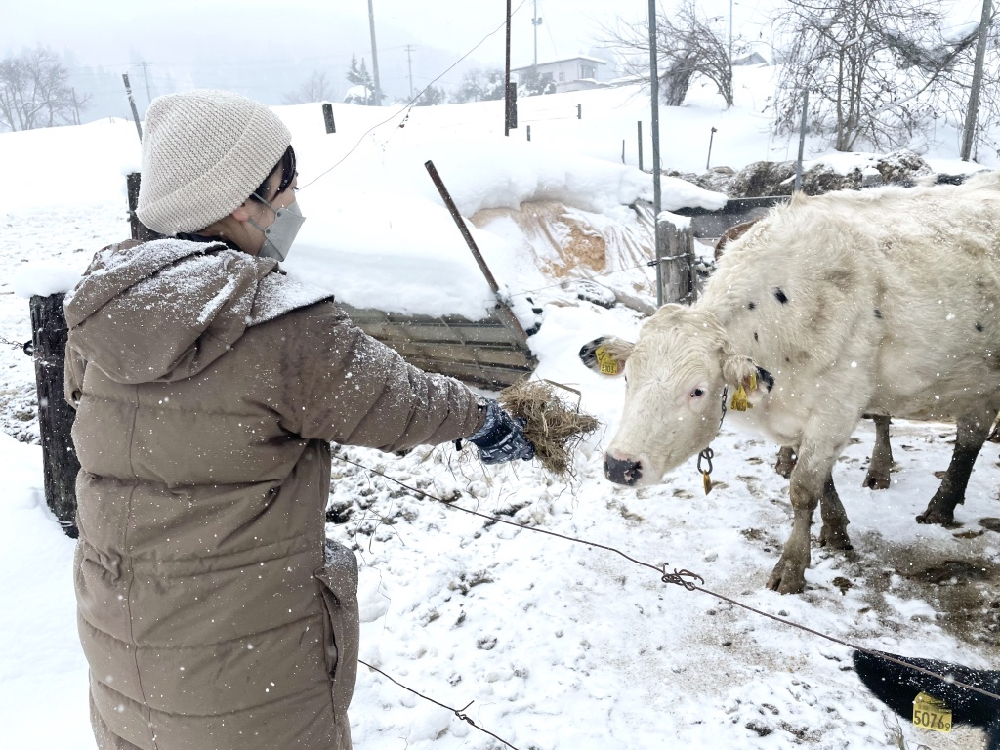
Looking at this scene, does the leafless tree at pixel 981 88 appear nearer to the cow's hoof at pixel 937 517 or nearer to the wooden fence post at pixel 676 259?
the wooden fence post at pixel 676 259

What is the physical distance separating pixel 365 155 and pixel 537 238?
9.69 ft

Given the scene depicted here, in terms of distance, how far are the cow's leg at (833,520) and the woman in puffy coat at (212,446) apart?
138 inches

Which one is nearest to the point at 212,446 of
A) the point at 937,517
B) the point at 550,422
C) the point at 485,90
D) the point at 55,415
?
the point at 55,415

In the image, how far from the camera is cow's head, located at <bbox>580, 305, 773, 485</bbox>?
3.05m

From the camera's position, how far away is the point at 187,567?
136 centimetres

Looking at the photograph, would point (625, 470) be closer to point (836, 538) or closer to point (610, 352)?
point (610, 352)

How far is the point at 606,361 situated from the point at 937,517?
108 inches

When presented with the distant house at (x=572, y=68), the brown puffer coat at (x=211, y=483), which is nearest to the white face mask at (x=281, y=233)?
the brown puffer coat at (x=211, y=483)

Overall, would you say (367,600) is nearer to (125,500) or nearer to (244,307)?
(125,500)

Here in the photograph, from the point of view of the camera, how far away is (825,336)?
363 centimetres

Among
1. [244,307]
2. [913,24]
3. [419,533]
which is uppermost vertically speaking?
[913,24]

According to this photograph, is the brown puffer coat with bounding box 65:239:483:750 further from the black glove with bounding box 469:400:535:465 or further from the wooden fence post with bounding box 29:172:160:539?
the wooden fence post with bounding box 29:172:160:539

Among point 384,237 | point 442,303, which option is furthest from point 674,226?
point 384,237

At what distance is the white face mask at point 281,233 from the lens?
1.73 m
